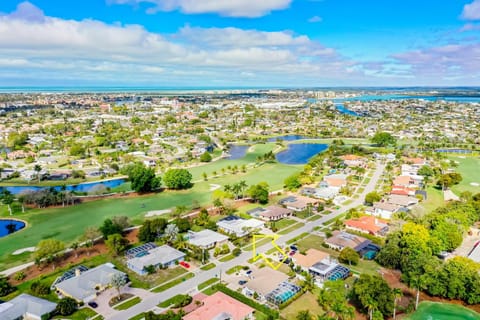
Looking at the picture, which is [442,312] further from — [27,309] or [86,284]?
[27,309]

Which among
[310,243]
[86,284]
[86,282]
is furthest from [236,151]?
[86,284]

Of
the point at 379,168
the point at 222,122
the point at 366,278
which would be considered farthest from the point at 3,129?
the point at 366,278

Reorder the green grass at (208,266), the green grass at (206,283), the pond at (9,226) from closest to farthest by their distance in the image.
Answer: the green grass at (206,283)
the green grass at (208,266)
the pond at (9,226)

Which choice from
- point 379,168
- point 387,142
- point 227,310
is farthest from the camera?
point 387,142

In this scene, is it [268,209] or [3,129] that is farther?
[3,129]

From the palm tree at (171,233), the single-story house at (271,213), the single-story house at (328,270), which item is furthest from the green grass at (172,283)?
the single-story house at (271,213)

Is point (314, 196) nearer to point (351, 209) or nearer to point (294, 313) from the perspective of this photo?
point (351, 209)

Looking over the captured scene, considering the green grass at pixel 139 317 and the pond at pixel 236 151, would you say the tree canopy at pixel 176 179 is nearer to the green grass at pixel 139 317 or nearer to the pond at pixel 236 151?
the pond at pixel 236 151
